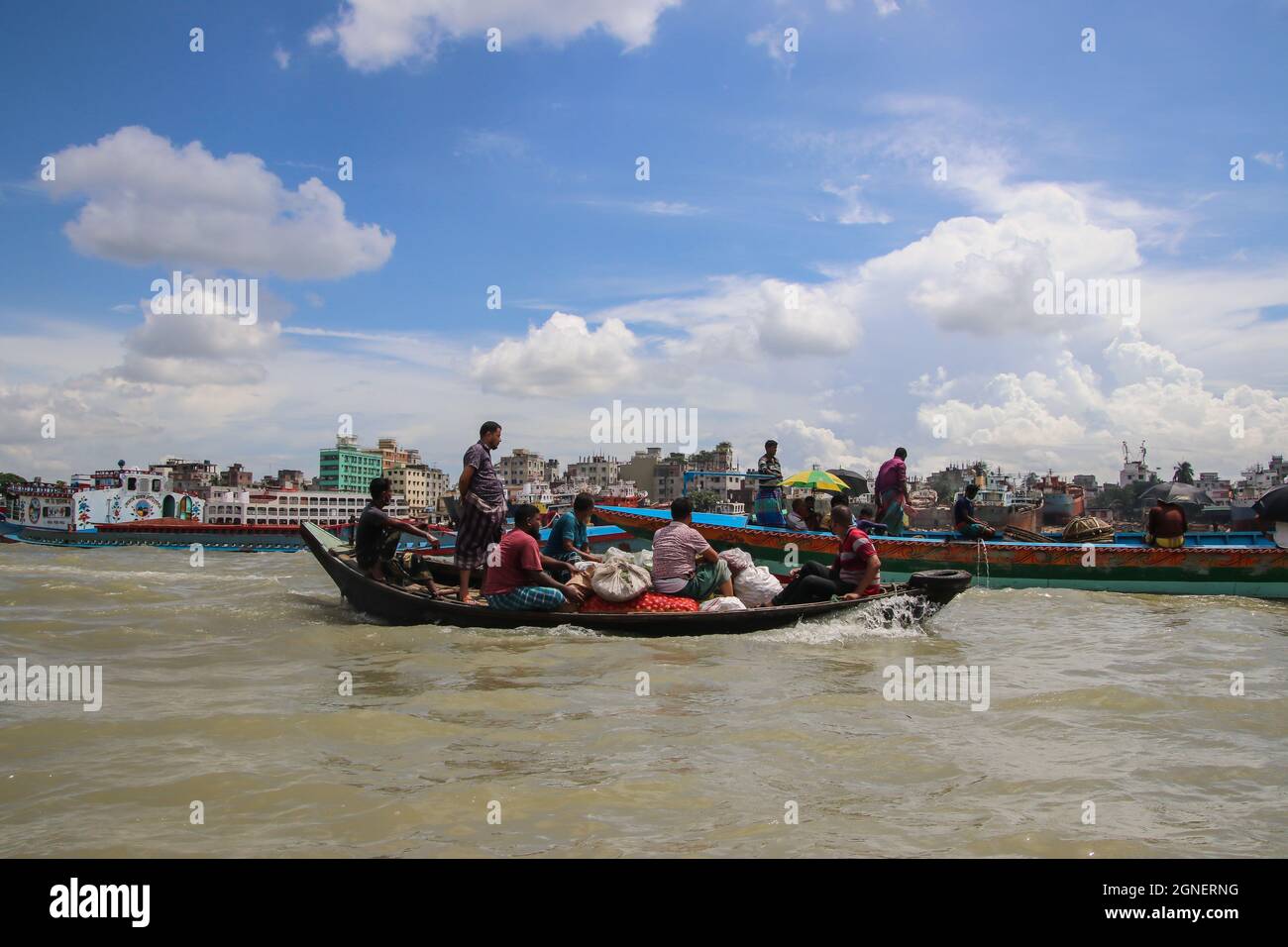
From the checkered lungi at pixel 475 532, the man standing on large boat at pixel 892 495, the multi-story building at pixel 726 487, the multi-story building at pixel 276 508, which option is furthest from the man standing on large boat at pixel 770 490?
the multi-story building at pixel 276 508

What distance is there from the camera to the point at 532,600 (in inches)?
382

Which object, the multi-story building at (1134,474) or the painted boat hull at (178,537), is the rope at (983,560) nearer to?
the painted boat hull at (178,537)

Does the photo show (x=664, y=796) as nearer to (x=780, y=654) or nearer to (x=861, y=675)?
(x=861, y=675)

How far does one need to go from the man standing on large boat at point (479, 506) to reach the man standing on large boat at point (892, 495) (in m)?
8.57

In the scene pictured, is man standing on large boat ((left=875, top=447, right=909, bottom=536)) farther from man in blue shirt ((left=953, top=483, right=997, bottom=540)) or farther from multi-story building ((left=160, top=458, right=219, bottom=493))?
multi-story building ((left=160, top=458, right=219, bottom=493))

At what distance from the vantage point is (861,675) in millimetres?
7855

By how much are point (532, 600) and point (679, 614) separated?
5.60 ft

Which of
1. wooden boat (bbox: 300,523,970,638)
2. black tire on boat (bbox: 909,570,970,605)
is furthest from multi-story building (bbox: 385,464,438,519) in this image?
black tire on boat (bbox: 909,570,970,605)

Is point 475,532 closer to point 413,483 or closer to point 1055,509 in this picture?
point 1055,509

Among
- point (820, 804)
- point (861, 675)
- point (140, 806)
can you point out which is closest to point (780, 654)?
point (861, 675)

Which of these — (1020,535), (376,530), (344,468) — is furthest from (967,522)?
(344,468)
